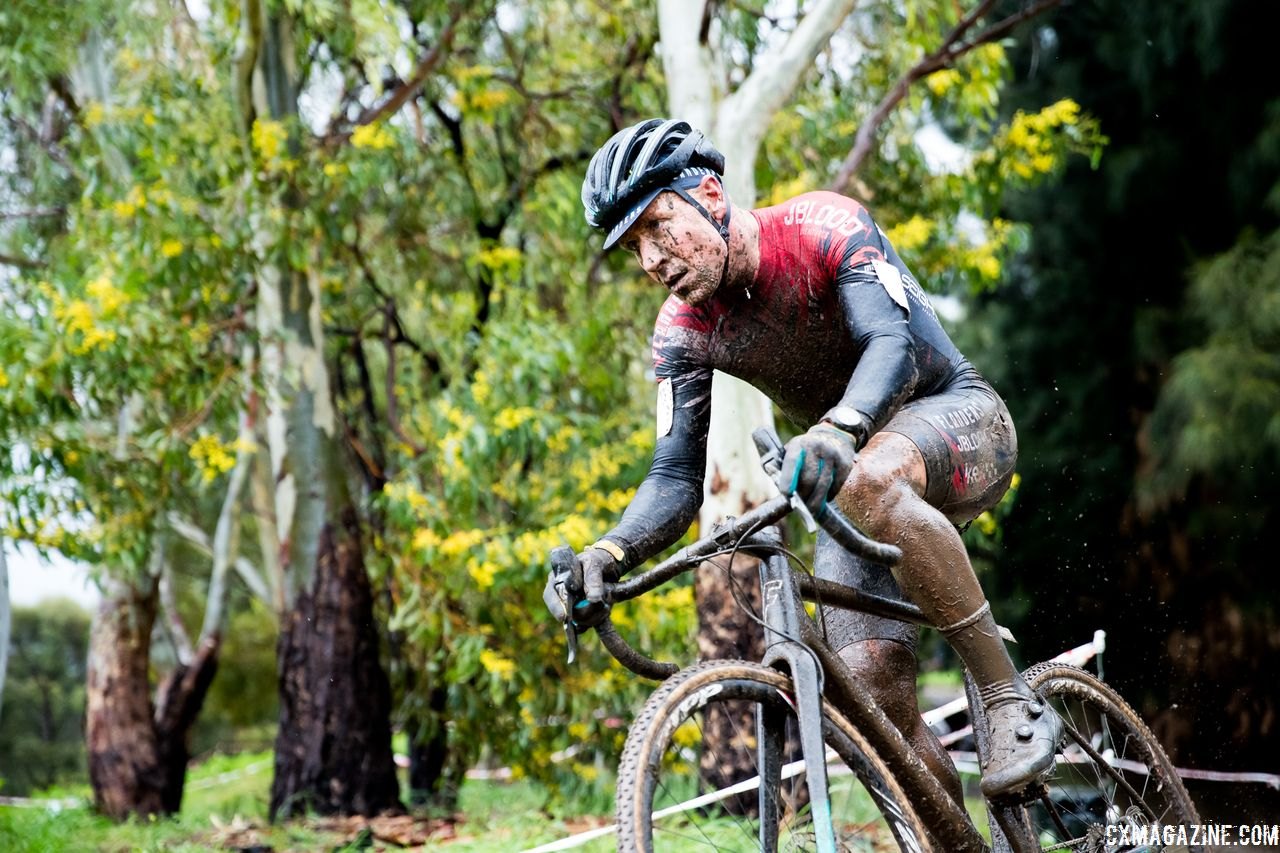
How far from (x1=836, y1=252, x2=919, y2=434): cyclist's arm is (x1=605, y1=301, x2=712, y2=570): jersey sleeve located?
0.42 m

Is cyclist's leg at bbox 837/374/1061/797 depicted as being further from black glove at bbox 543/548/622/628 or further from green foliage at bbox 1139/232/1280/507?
green foliage at bbox 1139/232/1280/507

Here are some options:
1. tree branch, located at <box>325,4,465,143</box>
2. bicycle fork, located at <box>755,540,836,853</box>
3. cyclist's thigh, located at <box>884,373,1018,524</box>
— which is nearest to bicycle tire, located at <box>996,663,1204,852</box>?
cyclist's thigh, located at <box>884,373,1018,524</box>

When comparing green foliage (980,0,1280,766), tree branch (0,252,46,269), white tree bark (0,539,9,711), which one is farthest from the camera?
tree branch (0,252,46,269)

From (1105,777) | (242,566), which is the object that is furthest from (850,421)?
(242,566)

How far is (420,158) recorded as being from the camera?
962 centimetres

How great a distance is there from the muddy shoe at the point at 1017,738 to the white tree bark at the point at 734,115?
373 centimetres

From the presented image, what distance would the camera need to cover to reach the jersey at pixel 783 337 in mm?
3127

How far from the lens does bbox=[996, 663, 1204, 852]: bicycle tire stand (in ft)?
11.8

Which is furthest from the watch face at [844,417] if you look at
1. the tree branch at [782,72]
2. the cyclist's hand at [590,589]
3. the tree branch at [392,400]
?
the tree branch at [392,400]

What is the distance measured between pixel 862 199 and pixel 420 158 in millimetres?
3226

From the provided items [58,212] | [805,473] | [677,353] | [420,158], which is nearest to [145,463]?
[420,158]

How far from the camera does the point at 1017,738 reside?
301 centimetres

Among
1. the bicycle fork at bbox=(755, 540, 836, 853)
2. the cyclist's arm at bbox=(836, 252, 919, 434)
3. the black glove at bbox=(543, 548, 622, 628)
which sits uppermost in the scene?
the cyclist's arm at bbox=(836, 252, 919, 434)

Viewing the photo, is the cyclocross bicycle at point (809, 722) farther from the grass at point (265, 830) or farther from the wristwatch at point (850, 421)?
the grass at point (265, 830)
